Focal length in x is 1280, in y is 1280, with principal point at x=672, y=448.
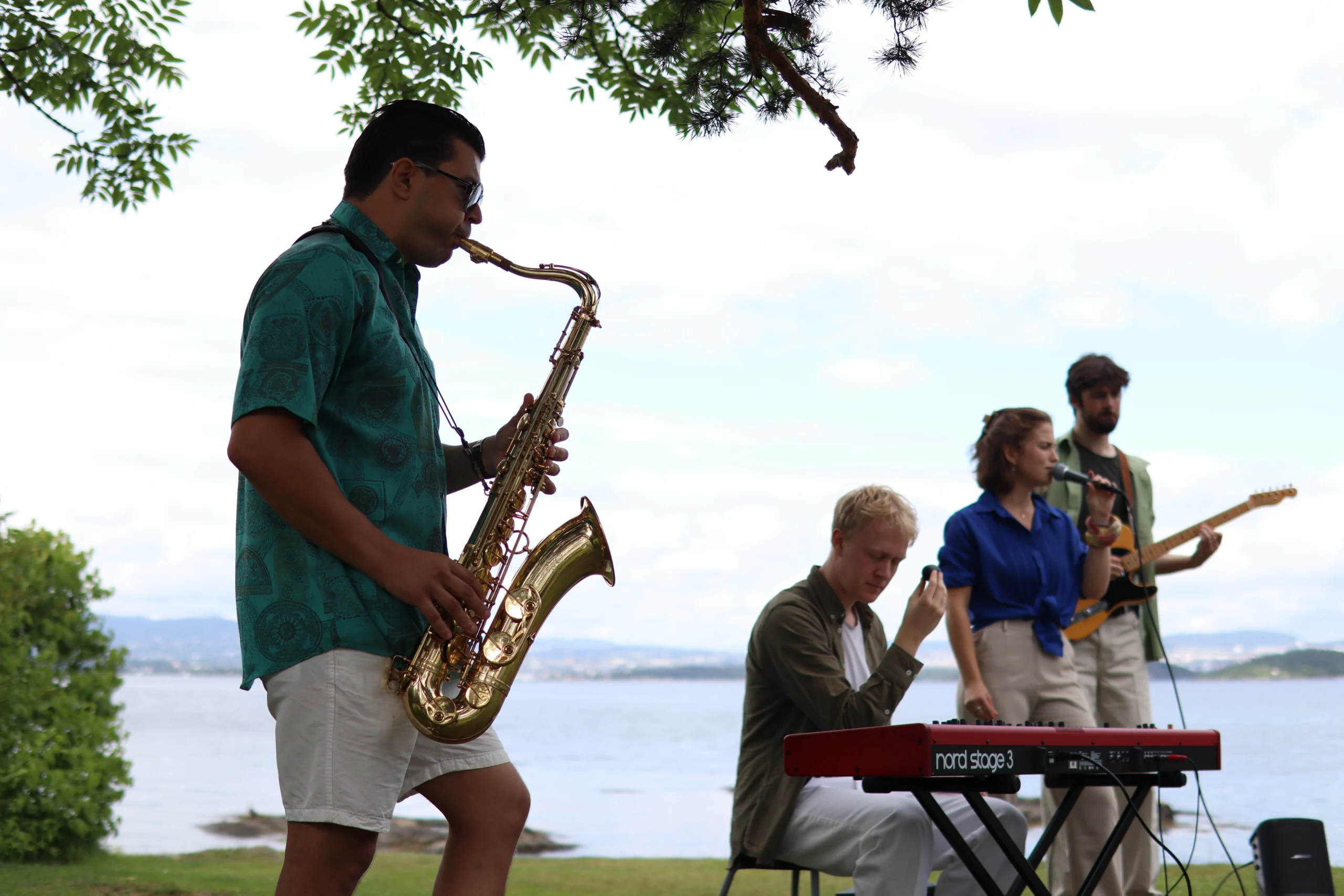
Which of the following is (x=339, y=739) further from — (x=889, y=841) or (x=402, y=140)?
(x=889, y=841)

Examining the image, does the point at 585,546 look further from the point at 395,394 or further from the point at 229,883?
the point at 229,883

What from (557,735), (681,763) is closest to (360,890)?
(681,763)

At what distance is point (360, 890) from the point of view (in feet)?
17.8

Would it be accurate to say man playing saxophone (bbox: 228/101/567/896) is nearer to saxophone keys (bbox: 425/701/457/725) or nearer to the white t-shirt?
saxophone keys (bbox: 425/701/457/725)

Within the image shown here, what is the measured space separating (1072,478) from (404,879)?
3.55 m

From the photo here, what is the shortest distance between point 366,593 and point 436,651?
177 millimetres

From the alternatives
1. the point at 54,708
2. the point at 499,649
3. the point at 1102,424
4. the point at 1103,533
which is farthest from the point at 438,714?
the point at 54,708

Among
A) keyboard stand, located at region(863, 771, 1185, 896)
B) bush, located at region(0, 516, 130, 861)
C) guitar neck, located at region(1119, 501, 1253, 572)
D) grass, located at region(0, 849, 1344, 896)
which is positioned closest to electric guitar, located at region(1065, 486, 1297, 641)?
guitar neck, located at region(1119, 501, 1253, 572)

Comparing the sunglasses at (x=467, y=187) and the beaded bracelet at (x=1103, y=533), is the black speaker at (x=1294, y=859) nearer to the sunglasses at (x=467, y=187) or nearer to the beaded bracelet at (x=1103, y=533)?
the beaded bracelet at (x=1103, y=533)

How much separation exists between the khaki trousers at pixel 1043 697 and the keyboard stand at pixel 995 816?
130cm

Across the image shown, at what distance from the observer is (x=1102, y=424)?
5430mm

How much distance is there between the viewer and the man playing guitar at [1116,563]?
5.17 metres

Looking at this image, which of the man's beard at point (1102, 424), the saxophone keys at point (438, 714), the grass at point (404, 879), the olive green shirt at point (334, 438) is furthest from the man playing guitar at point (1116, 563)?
the olive green shirt at point (334, 438)

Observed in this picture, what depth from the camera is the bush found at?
6.05m
